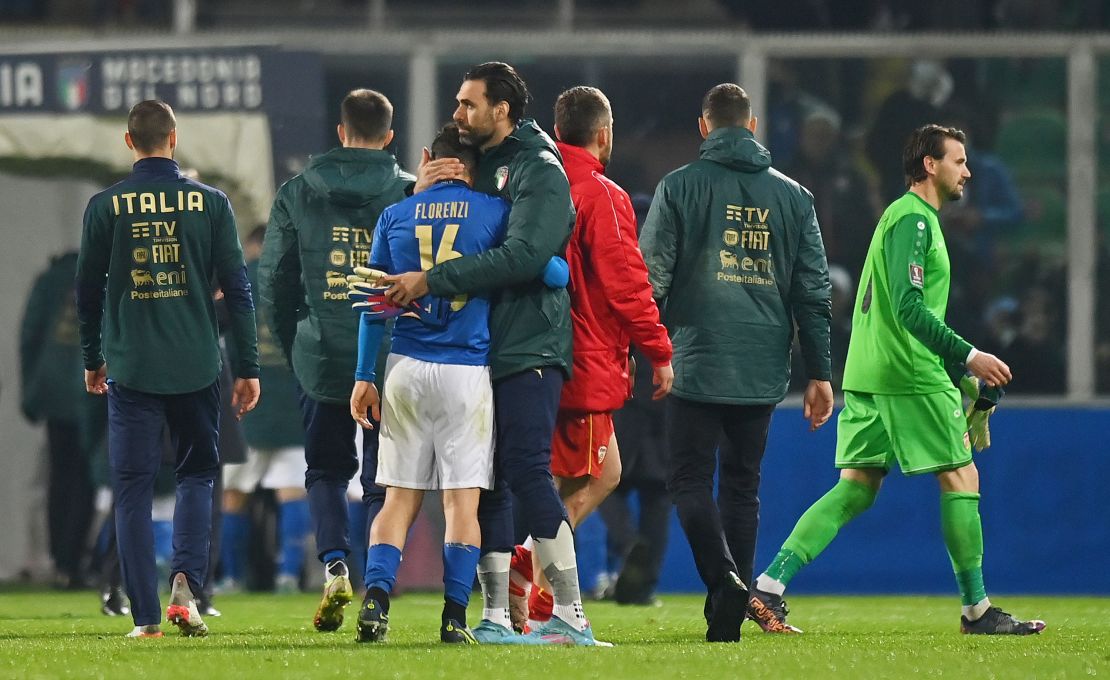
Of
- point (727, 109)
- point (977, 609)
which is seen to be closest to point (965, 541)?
point (977, 609)

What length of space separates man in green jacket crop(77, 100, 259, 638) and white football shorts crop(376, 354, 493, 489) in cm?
98

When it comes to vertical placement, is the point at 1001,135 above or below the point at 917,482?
above

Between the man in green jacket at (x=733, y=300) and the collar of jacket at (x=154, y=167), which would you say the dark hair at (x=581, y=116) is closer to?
the man in green jacket at (x=733, y=300)

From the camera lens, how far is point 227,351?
10.7 meters

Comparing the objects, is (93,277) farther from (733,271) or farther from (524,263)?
(733,271)

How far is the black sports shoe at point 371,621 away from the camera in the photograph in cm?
672

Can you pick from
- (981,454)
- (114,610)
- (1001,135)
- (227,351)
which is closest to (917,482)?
(981,454)

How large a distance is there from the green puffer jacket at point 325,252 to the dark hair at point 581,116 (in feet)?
3.15

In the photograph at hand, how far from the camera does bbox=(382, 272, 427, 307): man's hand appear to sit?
6.62 metres

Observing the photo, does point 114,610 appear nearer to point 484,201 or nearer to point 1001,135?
point 484,201

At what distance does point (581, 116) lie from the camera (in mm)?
7348

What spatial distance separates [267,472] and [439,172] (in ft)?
17.8

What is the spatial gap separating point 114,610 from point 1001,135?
589cm

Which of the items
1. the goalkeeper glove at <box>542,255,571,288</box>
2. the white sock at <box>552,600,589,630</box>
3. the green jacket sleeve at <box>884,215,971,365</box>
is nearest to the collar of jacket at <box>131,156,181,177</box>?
the goalkeeper glove at <box>542,255,571,288</box>
